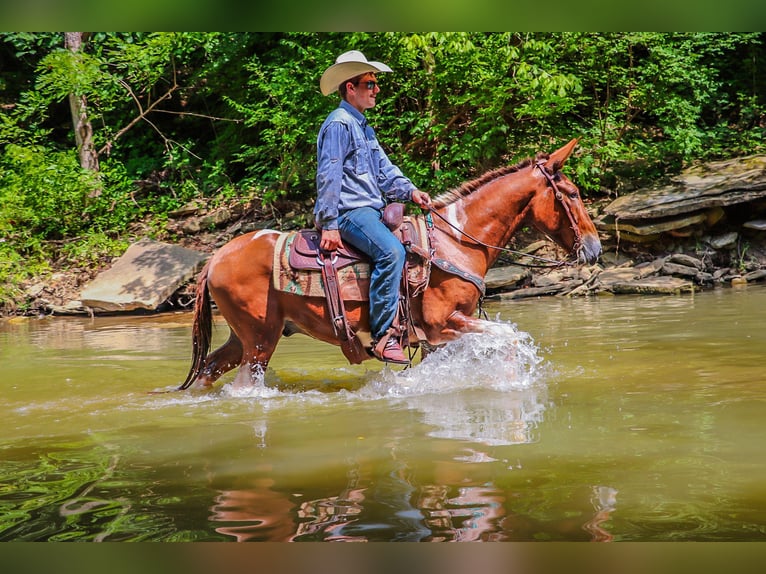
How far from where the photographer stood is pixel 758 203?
14.5 meters

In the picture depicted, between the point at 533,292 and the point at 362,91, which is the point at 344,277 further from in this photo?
the point at 533,292

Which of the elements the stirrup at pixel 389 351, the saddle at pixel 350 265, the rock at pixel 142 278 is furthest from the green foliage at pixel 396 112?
the stirrup at pixel 389 351

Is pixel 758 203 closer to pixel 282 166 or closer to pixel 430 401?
pixel 282 166

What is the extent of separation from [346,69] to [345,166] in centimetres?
67

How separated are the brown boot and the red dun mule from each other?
21 cm

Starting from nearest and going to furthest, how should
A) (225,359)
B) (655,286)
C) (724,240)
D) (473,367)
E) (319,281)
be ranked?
(319,281), (473,367), (225,359), (655,286), (724,240)

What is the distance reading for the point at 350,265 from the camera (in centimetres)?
627

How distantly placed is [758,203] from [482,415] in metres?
10.9

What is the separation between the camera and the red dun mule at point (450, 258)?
20.9 feet

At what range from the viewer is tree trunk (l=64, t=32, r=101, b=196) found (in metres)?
18.0

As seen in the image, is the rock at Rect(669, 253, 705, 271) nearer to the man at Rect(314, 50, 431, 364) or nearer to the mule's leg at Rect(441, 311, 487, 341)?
the mule's leg at Rect(441, 311, 487, 341)

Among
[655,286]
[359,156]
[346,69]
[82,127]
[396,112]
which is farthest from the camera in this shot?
[82,127]

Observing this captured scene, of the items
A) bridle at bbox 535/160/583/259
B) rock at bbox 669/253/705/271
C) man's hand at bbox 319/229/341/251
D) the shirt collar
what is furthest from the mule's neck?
Result: rock at bbox 669/253/705/271

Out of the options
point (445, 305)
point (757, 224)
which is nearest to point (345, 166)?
point (445, 305)
